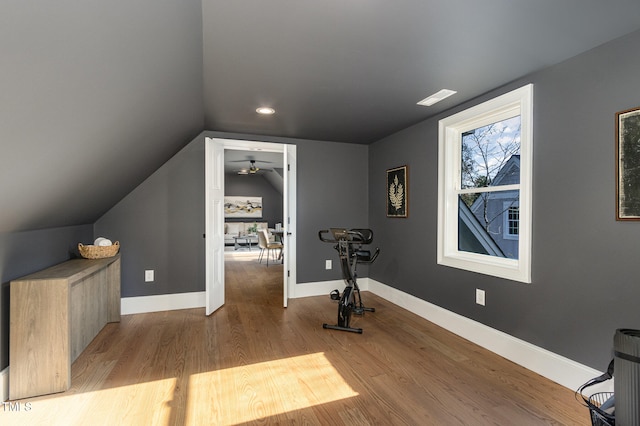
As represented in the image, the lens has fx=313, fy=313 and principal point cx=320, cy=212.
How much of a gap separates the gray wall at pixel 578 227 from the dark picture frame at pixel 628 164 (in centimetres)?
4

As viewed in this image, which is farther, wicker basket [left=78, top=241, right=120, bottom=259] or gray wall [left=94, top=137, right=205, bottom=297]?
gray wall [left=94, top=137, right=205, bottom=297]

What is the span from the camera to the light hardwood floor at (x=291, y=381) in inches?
71.6

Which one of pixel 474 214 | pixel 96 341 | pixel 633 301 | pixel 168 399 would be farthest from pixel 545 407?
pixel 96 341

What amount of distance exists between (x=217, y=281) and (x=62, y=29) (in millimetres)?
3130

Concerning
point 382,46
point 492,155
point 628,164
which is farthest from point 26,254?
point 628,164

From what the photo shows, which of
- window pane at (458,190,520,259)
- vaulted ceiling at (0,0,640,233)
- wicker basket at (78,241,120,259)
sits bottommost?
wicker basket at (78,241,120,259)

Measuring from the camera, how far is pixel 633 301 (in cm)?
178

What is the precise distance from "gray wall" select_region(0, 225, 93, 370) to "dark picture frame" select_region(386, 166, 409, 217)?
3485 millimetres

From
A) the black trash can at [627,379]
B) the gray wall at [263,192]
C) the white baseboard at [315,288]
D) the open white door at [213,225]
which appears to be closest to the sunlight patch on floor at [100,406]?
the open white door at [213,225]

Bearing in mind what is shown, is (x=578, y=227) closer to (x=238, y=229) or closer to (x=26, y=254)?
(x=26, y=254)

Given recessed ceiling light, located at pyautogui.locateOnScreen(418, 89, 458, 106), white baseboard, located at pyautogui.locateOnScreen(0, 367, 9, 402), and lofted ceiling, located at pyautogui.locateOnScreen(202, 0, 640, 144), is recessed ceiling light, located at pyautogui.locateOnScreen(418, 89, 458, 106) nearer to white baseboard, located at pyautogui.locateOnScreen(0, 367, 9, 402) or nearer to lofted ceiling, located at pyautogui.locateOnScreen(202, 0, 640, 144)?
lofted ceiling, located at pyautogui.locateOnScreen(202, 0, 640, 144)

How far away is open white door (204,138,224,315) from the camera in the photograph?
347cm

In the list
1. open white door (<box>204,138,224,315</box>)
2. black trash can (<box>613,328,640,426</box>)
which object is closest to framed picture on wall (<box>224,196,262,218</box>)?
open white door (<box>204,138,224,315</box>)

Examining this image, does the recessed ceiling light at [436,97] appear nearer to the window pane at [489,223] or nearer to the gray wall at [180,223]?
the window pane at [489,223]
